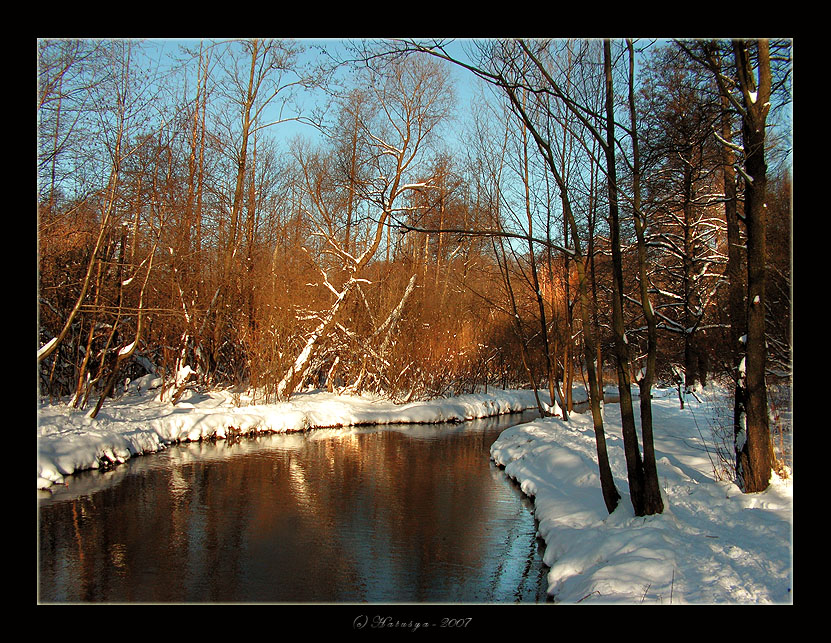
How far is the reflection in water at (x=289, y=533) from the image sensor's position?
6.46m

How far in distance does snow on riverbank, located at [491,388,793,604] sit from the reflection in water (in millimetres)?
462

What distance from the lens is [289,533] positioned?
8.35 metres

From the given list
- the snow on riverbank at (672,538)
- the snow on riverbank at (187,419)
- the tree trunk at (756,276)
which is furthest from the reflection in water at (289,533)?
the tree trunk at (756,276)

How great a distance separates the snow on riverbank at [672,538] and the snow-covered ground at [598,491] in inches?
0.6

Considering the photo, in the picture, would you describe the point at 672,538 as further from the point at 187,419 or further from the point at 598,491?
the point at 187,419

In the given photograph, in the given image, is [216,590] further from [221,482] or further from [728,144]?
[728,144]

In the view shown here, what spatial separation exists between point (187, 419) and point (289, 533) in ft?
28.9

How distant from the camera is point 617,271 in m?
7.23

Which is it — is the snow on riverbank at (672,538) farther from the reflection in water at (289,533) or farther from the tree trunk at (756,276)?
the reflection in water at (289,533)

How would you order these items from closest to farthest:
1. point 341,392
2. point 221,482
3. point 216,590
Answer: point 216,590 < point 221,482 < point 341,392

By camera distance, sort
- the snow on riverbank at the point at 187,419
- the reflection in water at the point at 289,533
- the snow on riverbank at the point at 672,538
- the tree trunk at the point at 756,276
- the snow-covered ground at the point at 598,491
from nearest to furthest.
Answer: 1. the snow on riverbank at the point at 672,538
2. the snow-covered ground at the point at 598,491
3. the reflection in water at the point at 289,533
4. the tree trunk at the point at 756,276
5. the snow on riverbank at the point at 187,419
